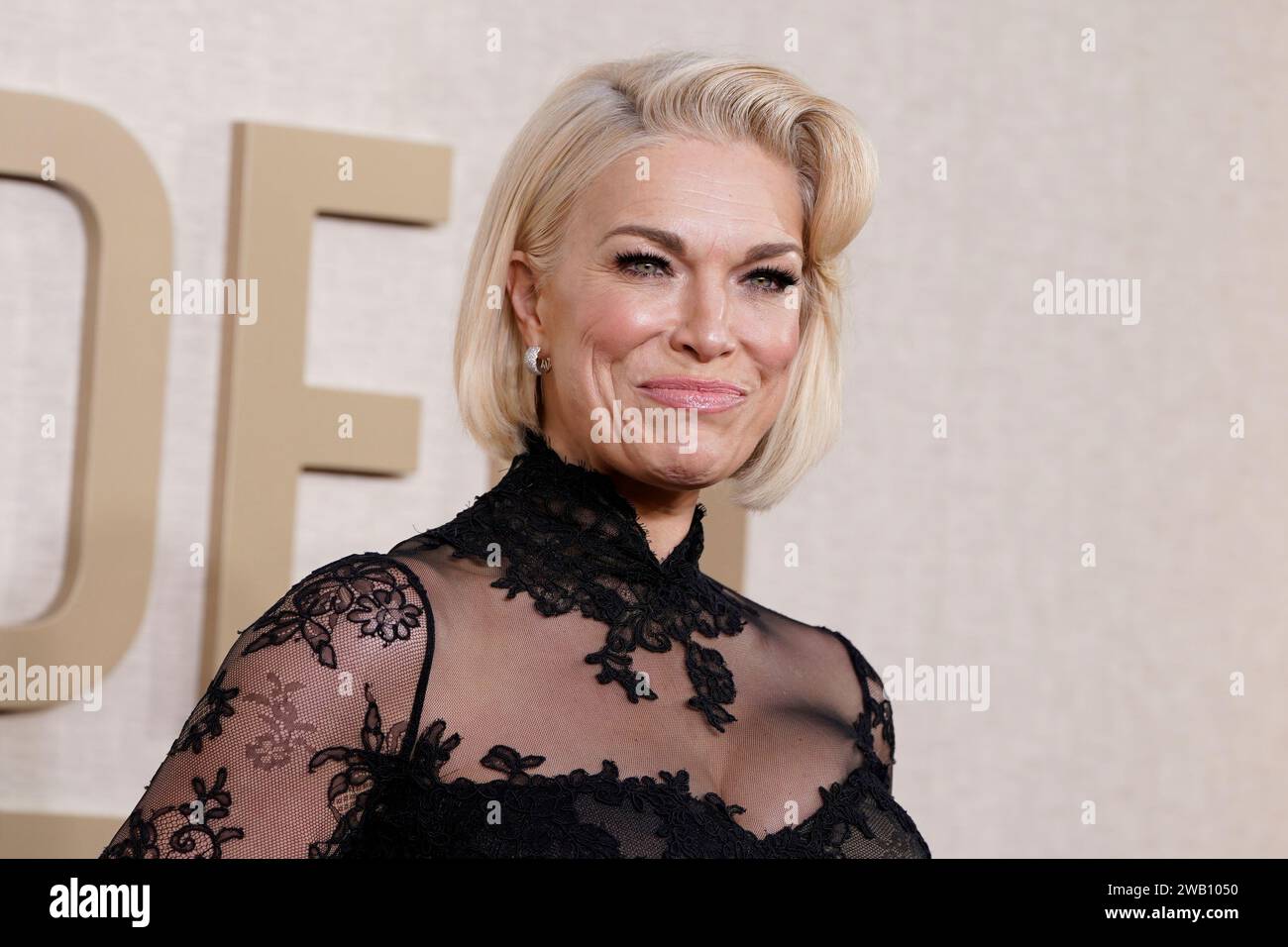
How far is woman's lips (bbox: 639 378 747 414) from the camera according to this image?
66.2 inches

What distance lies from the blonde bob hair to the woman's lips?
0.18 m

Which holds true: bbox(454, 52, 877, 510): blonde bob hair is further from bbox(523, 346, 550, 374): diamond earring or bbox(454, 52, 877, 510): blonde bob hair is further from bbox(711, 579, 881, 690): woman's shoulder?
bbox(711, 579, 881, 690): woman's shoulder

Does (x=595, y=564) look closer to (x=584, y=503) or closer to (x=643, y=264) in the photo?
(x=584, y=503)

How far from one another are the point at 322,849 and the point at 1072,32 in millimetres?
2500

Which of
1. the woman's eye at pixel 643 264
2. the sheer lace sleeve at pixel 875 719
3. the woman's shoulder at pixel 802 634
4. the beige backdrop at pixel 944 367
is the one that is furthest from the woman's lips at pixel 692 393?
the beige backdrop at pixel 944 367

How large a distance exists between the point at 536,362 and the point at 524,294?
0.25 feet

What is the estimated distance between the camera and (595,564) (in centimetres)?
173

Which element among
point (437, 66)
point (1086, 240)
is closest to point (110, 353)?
point (437, 66)

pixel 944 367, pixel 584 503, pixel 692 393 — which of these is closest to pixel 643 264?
pixel 692 393

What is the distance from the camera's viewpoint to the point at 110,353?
2.59m

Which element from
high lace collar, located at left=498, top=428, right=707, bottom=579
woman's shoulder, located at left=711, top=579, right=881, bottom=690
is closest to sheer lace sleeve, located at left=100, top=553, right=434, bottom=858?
high lace collar, located at left=498, top=428, right=707, bottom=579

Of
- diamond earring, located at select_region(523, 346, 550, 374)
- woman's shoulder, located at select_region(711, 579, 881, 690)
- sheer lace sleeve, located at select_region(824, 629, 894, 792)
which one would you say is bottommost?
sheer lace sleeve, located at select_region(824, 629, 894, 792)
